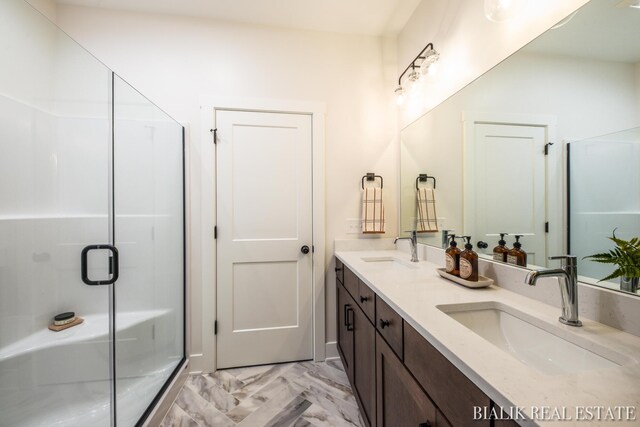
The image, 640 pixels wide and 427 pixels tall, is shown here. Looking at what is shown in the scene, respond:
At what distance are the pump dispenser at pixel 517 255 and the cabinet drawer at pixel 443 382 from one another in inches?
24.1

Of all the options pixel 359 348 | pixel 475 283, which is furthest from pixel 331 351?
pixel 475 283

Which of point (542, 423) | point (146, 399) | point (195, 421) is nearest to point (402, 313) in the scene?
point (542, 423)

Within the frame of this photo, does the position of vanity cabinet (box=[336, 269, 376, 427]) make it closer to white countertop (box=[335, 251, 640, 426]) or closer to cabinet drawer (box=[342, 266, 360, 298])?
cabinet drawer (box=[342, 266, 360, 298])

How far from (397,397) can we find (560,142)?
3.56ft

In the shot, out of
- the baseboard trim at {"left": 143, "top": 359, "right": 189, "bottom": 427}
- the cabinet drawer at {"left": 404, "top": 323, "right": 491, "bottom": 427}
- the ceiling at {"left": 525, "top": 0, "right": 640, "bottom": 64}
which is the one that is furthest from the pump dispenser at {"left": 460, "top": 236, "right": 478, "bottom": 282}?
the baseboard trim at {"left": 143, "top": 359, "right": 189, "bottom": 427}

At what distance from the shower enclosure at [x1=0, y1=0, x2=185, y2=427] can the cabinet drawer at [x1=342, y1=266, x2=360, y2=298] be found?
1.26 meters

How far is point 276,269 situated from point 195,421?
1.02 meters

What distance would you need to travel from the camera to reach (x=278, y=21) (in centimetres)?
202

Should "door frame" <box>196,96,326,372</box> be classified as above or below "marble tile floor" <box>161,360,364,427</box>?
above

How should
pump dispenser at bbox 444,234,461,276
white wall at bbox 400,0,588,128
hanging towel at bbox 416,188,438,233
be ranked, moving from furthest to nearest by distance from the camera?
hanging towel at bbox 416,188,438,233 < pump dispenser at bbox 444,234,461,276 < white wall at bbox 400,0,588,128

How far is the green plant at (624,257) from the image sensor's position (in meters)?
0.72

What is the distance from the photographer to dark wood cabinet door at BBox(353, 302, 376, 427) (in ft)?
3.94

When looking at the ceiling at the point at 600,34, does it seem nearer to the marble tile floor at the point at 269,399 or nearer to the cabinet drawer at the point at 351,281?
the cabinet drawer at the point at 351,281

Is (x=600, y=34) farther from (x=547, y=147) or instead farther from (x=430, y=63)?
(x=430, y=63)
